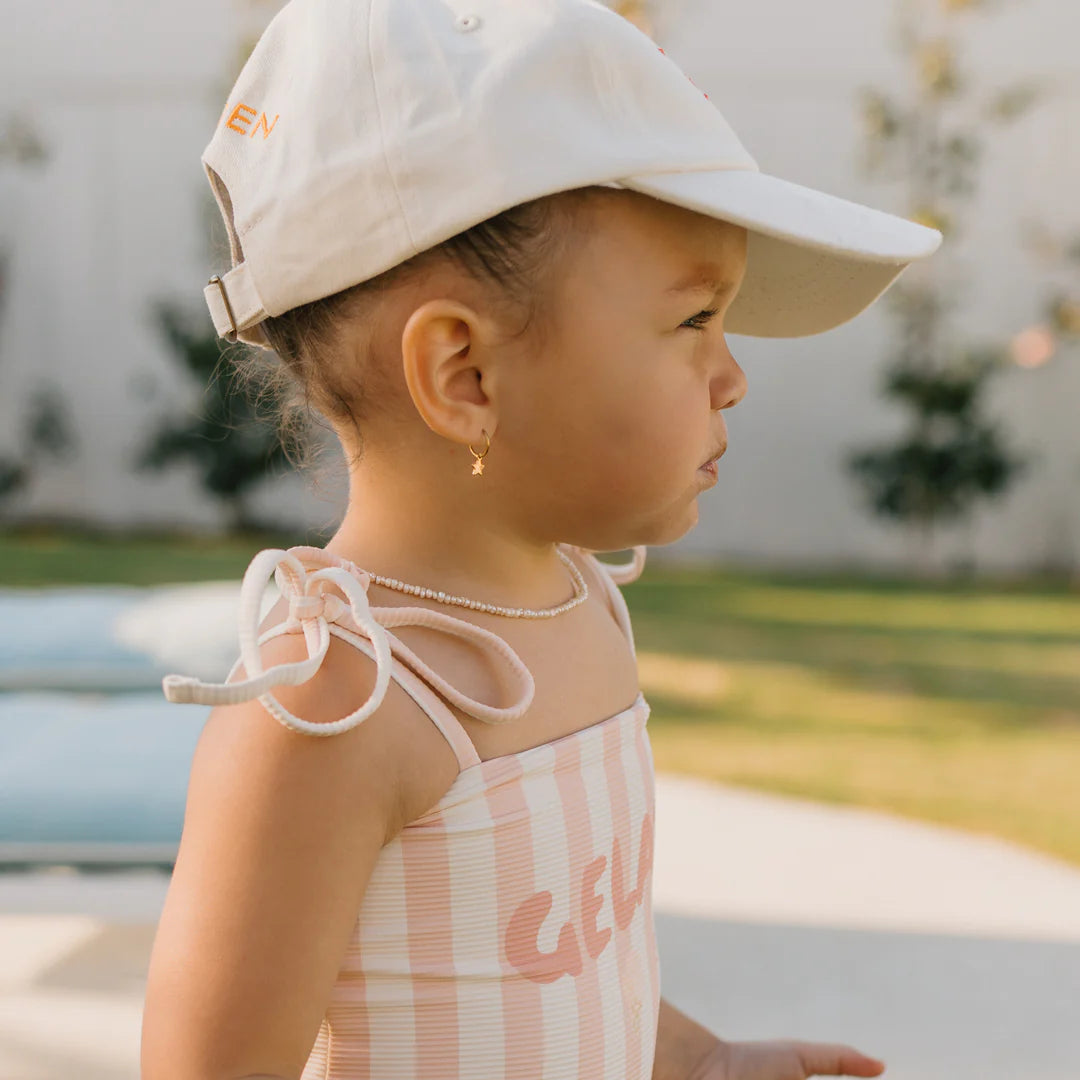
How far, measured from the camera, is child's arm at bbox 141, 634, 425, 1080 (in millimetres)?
841

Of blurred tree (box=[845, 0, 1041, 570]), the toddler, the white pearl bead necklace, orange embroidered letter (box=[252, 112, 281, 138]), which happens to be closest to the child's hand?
the toddler

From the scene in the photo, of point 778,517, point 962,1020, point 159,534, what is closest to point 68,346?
point 159,534

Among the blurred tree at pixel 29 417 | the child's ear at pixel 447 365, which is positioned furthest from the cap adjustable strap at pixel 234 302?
the blurred tree at pixel 29 417

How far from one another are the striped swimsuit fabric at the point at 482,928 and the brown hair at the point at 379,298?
116 millimetres

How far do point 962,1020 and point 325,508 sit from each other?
6723 mm

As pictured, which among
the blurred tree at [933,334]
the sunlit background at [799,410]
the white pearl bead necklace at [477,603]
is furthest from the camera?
the blurred tree at [933,334]

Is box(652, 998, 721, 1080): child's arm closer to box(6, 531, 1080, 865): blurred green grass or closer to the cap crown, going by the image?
the cap crown

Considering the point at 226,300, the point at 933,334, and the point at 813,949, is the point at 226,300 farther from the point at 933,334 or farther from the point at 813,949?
the point at 933,334

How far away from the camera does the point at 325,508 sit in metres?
8.52

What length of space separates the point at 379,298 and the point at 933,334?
8339 millimetres

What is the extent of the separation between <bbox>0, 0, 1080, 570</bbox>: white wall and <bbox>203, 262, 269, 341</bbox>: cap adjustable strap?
7.48m

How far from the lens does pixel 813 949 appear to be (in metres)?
2.34

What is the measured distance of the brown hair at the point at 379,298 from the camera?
0.93m

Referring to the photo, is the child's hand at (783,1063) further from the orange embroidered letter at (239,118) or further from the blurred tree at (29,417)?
the blurred tree at (29,417)
